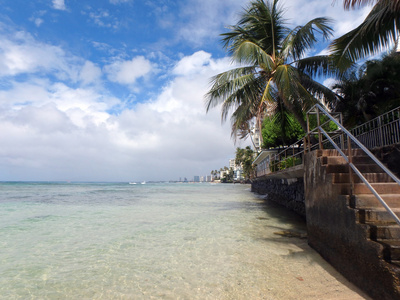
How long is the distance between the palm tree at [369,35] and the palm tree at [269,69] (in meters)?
2.47

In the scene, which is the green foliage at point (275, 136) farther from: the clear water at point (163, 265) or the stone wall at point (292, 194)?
the clear water at point (163, 265)

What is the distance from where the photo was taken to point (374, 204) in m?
3.64

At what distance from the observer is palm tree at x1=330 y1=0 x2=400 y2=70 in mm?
5793

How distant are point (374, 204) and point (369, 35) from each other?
504 cm

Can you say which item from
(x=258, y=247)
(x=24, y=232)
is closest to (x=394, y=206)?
(x=258, y=247)

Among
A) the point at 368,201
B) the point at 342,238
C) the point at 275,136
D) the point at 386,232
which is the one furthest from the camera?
the point at 275,136

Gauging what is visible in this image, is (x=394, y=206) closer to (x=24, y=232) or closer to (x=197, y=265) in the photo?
(x=197, y=265)

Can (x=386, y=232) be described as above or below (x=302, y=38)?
below

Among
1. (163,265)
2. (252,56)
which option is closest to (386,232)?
(163,265)

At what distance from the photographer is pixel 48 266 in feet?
16.1

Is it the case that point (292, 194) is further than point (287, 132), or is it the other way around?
point (287, 132)

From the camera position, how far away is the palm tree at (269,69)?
10.3 metres

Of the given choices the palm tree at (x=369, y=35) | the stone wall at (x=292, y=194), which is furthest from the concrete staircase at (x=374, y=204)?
the stone wall at (x=292, y=194)

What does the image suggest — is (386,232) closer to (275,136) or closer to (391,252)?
(391,252)
